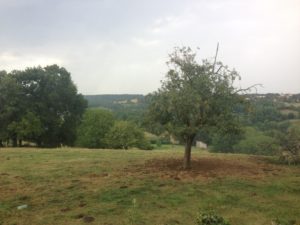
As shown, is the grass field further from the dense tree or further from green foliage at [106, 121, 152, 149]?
green foliage at [106, 121, 152, 149]

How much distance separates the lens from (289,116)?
8831cm

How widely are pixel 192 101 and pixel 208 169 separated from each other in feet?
13.2

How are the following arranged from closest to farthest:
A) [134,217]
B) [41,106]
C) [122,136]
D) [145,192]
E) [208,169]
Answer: [134,217]
[145,192]
[208,169]
[41,106]
[122,136]

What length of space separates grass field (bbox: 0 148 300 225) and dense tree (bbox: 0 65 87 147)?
28.3 metres

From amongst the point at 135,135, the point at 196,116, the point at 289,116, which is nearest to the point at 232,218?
the point at 196,116

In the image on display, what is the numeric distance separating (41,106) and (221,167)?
122 feet

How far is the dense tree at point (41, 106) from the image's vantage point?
160ft

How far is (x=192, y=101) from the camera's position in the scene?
1755 cm

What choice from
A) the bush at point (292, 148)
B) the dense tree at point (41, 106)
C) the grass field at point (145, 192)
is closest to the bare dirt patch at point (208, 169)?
the grass field at point (145, 192)

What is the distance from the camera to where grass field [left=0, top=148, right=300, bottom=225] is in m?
12.4

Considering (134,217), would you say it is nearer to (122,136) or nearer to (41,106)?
(41,106)

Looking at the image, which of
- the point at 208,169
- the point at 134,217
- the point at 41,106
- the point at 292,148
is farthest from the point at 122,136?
the point at 134,217

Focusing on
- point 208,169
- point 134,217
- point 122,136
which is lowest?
point 134,217

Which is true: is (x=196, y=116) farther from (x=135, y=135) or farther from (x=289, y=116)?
(x=289, y=116)
